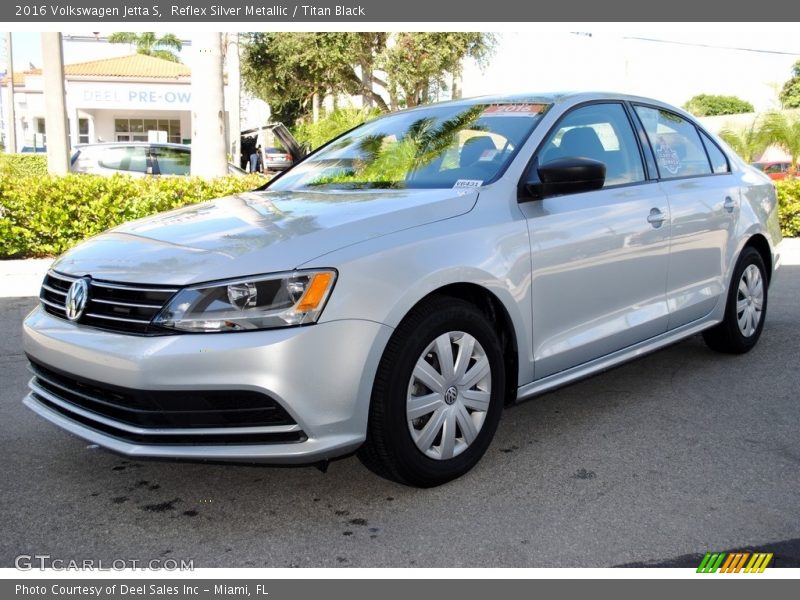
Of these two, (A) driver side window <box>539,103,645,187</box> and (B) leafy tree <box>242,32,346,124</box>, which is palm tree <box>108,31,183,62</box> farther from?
(A) driver side window <box>539,103,645,187</box>

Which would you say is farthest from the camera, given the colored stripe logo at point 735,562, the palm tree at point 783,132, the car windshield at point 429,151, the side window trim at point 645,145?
the palm tree at point 783,132

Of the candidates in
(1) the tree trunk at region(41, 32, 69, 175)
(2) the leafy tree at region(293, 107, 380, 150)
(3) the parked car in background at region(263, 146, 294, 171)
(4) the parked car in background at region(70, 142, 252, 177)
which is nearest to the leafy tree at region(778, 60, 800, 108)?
(3) the parked car in background at region(263, 146, 294, 171)

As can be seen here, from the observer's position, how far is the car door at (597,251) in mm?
3680

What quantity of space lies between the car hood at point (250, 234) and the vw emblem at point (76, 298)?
0.06 m

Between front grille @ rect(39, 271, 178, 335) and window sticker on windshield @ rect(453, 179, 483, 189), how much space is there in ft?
4.58

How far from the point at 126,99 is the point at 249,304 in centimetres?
4026

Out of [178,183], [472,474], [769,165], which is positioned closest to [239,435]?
[472,474]

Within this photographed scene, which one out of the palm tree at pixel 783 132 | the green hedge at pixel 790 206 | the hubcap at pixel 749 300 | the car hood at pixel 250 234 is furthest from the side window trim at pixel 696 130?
the palm tree at pixel 783 132

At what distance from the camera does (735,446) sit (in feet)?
12.6

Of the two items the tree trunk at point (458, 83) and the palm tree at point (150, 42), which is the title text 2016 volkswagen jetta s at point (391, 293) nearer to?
the tree trunk at point (458, 83)

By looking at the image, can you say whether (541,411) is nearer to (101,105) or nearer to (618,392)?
(618,392)

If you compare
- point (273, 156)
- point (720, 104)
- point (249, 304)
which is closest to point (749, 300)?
point (249, 304)

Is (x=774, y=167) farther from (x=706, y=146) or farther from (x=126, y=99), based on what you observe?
(x=126, y=99)

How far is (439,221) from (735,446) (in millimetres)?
1818
